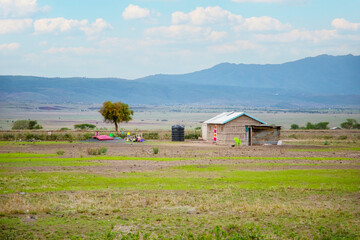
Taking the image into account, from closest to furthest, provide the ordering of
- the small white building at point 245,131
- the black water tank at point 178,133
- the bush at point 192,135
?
the small white building at point 245,131
the black water tank at point 178,133
the bush at point 192,135

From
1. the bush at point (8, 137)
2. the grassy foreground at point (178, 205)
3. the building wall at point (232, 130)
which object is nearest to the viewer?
the grassy foreground at point (178, 205)

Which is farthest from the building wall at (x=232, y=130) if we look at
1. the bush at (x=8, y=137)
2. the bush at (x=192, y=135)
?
the bush at (x=8, y=137)

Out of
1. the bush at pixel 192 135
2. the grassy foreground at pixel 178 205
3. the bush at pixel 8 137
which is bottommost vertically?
the grassy foreground at pixel 178 205

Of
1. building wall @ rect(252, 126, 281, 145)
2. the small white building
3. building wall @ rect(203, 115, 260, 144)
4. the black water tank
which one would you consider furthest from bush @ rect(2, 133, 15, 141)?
building wall @ rect(252, 126, 281, 145)

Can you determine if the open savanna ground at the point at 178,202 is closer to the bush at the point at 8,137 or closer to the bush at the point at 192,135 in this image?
the bush at the point at 8,137

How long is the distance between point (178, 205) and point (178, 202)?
392 millimetres

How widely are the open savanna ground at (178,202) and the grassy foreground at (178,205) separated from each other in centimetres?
3

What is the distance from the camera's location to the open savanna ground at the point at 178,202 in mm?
12305

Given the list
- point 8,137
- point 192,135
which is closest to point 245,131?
point 192,135

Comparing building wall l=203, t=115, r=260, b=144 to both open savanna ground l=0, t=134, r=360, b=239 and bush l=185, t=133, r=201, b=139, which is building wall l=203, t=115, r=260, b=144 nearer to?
bush l=185, t=133, r=201, b=139

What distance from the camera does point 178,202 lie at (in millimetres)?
15492

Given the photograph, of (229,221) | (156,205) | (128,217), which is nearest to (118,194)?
(156,205)

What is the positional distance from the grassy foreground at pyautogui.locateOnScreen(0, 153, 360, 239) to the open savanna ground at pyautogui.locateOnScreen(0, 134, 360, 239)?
28 millimetres

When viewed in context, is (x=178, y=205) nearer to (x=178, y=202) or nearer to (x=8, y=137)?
(x=178, y=202)
